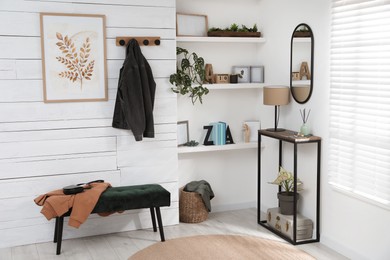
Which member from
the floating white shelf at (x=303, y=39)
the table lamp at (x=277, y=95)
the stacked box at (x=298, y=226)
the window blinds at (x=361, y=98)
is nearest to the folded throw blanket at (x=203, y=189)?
the stacked box at (x=298, y=226)

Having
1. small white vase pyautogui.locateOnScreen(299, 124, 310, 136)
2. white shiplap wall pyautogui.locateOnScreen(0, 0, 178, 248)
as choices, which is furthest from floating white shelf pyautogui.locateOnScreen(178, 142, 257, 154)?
small white vase pyautogui.locateOnScreen(299, 124, 310, 136)

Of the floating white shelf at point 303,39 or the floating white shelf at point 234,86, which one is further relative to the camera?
the floating white shelf at point 234,86

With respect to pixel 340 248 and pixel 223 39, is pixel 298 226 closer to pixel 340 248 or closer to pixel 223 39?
pixel 340 248

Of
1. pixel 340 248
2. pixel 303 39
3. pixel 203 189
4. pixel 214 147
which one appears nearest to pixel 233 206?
pixel 203 189

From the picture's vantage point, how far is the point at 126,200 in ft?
14.5

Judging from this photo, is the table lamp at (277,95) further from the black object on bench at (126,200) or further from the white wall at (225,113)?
the black object on bench at (126,200)

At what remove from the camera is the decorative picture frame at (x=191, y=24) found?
520 centimetres

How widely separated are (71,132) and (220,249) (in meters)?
1.72

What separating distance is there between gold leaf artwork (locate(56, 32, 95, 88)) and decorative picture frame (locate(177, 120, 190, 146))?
43.8 inches

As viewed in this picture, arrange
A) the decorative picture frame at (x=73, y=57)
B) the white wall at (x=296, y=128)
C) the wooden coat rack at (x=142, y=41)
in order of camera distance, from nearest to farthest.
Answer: the white wall at (x=296, y=128), the decorative picture frame at (x=73, y=57), the wooden coat rack at (x=142, y=41)

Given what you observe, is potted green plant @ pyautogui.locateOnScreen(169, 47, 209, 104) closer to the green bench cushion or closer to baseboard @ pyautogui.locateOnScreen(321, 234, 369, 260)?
the green bench cushion

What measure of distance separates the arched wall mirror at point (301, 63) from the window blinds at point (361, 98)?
31 centimetres

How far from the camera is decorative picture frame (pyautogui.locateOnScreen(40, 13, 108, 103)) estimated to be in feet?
14.9

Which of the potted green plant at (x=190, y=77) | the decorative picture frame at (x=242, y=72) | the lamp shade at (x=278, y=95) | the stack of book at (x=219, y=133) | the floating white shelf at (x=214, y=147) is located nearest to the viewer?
the lamp shade at (x=278, y=95)
